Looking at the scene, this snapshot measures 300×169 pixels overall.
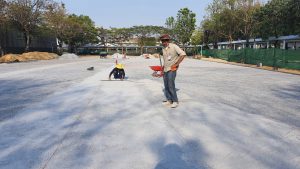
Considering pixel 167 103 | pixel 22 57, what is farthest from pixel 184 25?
pixel 167 103

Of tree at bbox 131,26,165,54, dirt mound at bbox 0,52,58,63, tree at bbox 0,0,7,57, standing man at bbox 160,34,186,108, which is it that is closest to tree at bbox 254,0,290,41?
dirt mound at bbox 0,52,58,63

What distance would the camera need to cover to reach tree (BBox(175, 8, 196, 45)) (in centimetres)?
8658

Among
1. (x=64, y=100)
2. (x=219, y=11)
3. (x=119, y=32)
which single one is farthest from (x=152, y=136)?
(x=119, y=32)

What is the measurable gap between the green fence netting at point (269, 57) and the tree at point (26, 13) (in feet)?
93.1

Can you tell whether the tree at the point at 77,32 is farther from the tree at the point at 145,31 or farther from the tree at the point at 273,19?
the tree at the point at 273,19

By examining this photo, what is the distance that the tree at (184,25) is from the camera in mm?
86581

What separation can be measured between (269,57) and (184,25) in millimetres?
61478

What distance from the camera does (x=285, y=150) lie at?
5.00 metres

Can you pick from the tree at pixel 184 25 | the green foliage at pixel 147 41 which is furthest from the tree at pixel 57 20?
the green foliage at pixel 147 41

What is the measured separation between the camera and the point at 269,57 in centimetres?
2783

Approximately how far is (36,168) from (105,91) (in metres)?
7.10

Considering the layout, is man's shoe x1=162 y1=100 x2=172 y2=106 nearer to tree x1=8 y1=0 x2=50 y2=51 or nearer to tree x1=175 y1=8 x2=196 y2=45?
tree x1=8 y1=0 x2=50 y2=51

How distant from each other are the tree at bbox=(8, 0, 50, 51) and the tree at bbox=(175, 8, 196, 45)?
141 feet

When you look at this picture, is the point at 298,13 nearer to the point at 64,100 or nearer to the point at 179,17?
the point at 64,100
